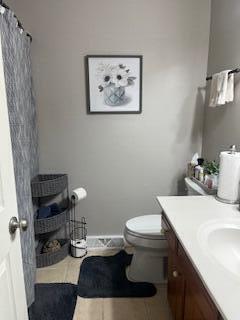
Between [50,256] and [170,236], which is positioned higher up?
[170,236]

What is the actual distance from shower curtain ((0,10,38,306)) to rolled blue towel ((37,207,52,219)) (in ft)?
1.18

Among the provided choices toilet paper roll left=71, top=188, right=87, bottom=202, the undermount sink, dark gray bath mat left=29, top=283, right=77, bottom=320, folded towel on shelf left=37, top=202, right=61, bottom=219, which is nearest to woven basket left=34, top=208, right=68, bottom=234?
folded towel on shelf left=37, top=202, right=61, bottom=219

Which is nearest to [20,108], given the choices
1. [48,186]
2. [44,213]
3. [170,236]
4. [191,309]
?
[48,186]

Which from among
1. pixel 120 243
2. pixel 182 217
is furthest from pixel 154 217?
pixel 182 217

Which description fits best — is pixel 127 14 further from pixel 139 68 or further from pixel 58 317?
pixel 58 317

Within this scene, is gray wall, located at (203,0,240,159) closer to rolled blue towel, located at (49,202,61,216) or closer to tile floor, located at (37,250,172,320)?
tile floor, located at (37,250,172,320)

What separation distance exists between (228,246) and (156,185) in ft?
3.97

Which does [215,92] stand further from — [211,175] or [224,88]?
[211,175]

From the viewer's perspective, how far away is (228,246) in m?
1.22

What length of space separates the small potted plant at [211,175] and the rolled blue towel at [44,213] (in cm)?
134

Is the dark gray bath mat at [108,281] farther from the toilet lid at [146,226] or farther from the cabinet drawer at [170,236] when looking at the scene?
the cabinet drawer at [170,236]

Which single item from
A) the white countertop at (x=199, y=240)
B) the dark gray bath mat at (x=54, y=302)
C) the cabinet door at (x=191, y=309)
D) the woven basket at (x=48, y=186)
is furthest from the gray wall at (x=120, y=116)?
the cabinet door at (x=191, y=309)

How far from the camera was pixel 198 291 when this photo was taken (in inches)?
38.9

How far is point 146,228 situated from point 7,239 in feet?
3.81
